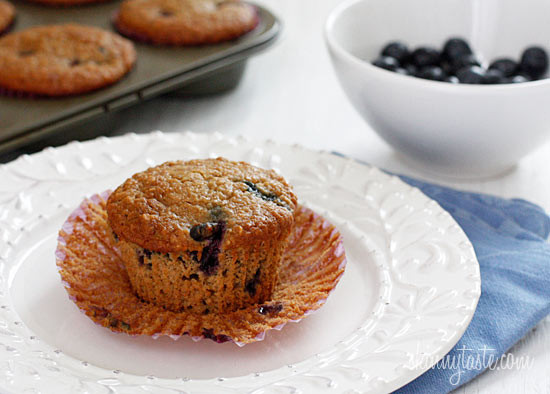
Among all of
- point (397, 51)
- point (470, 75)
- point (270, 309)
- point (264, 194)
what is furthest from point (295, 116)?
point (270, 309)

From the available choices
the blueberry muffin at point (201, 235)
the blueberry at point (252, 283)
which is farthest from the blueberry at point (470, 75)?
the blueberry at point (252, 283)

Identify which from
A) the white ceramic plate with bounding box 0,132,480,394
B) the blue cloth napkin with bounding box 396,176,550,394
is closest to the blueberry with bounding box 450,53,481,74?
the blue cloth napkin with bounding box 396,176,550,394

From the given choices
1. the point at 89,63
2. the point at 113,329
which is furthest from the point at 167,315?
the point at 89,63

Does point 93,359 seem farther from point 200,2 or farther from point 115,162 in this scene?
point 200,2

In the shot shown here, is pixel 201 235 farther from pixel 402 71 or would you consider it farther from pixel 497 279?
pixel 402 71

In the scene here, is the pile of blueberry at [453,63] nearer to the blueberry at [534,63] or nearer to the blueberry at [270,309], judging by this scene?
the blueberry at [534,63]

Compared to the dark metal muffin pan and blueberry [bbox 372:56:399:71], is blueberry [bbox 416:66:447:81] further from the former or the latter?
the dark metal muffin pan
